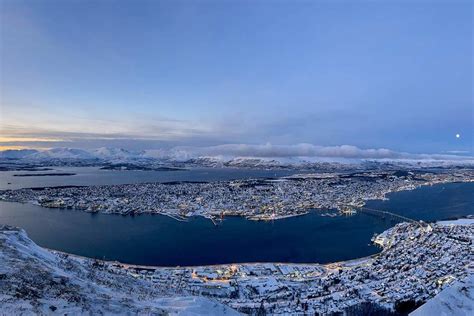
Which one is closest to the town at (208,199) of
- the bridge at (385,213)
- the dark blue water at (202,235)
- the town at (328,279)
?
the bridge at (385,213)

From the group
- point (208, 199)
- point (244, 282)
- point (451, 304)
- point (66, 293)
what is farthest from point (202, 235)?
point (451, 304)

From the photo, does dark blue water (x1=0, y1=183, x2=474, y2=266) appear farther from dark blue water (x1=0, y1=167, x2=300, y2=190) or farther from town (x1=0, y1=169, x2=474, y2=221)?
dark blue water (x1=0, y1=167, x2=300, y2=190)

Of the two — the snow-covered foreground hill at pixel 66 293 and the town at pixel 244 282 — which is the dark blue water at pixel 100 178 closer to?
the town at pixel 244 282

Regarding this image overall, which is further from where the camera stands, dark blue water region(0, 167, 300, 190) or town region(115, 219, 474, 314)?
dark blue water region(0, 167, 300, 190)

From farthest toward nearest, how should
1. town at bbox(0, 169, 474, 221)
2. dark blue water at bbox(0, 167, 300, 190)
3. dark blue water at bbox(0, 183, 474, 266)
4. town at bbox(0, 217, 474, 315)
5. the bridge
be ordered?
dark blue water at bbox(0, 167, 300, 190) < town at bbox(0, 169, 474, 221) < the bridge < dark blue water at bbox(0, 183, 474, 266) < town at bbox(0, 217, 474, 315)

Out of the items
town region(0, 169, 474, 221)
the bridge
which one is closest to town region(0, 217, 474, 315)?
the bridge

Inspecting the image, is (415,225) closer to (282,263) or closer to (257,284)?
(282,263)
